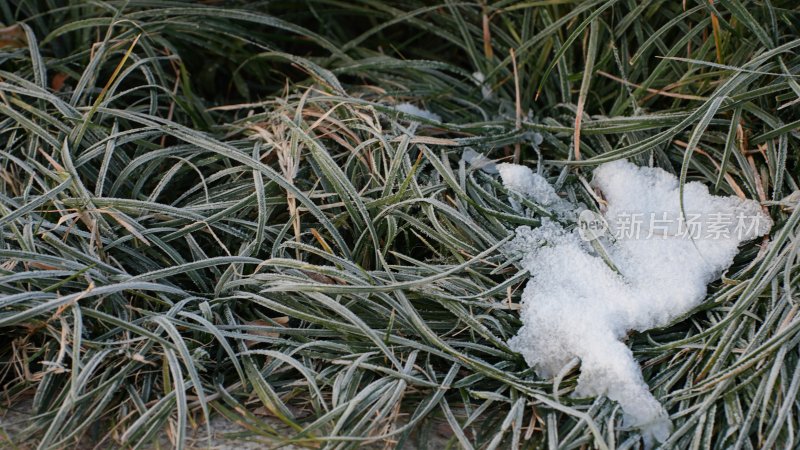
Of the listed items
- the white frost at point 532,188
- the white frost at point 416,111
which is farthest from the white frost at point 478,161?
the white frost at point 416,111

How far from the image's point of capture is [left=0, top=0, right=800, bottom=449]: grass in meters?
1.18

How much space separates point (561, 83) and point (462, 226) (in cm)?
47

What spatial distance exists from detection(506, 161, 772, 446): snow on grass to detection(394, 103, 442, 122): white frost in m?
0.25

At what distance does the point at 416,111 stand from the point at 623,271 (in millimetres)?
599

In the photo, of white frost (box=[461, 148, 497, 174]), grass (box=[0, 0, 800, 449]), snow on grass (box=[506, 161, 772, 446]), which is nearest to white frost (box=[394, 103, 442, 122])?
grass (box=[0, 0, 800, 449])

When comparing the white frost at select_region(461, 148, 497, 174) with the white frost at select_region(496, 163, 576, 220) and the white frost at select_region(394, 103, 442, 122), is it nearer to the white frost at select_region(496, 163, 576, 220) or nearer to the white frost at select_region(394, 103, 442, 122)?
the white frost at select_region(496, 163, 576, 220)

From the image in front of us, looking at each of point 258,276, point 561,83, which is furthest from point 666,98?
→ point 258,276

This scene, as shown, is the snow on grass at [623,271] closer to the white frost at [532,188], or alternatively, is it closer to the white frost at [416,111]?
the white frost at [532,188]

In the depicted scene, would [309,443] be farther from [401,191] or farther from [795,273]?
[795,273]

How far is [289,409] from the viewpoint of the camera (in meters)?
1.24

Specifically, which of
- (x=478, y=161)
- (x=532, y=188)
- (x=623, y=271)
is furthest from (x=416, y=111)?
(x=623, y=271)

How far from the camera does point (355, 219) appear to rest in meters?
1.38

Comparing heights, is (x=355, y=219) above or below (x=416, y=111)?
below

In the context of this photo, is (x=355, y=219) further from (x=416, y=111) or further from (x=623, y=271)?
(x=623, y=271)
